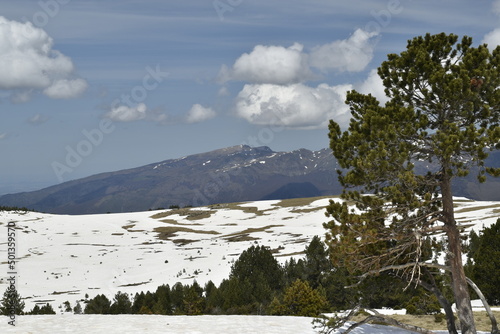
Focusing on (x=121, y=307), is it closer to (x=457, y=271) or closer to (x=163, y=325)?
(x=163, y=325)

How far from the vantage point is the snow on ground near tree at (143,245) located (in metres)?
49.5

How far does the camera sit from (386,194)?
46.1 feet

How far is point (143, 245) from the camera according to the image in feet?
273

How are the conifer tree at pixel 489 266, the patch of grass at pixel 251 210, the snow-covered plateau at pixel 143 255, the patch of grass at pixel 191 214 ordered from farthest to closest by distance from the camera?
the patch of grass at pixel 251 210
the patch of grass at pixel 191 214
the conifer tree at pixel 489 266
the snow-covered plateau at pixel 143 255

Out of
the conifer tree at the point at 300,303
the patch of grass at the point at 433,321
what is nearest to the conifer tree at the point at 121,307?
the conifer tree at the point at 300,303

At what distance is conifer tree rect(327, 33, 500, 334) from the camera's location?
41.9 ft

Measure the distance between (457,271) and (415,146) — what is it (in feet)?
14.7

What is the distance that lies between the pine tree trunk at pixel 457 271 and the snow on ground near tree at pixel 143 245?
3407cm

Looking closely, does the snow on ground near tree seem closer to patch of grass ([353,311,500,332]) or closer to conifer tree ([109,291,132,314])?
conifer tree ([109,291,132,314])

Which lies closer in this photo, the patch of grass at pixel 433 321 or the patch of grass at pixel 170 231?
the patch of grass at pixel 433 321

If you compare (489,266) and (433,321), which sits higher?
(489,266)

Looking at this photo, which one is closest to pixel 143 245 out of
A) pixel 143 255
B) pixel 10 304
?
pixel 143 255

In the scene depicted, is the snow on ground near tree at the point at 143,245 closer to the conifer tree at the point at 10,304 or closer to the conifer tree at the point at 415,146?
the conifer tree at the point at 10,304

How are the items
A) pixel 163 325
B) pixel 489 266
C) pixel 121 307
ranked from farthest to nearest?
pixel 121 307 < pixel 489 266 < pixel 163 325
